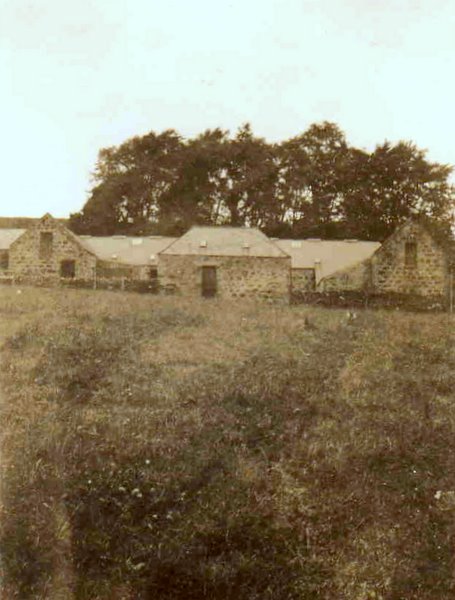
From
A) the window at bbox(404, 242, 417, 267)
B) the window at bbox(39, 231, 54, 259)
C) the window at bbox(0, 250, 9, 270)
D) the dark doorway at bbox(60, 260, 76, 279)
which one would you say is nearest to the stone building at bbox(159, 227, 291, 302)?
the dark doorway at bbox(60, 260, 76, 279)

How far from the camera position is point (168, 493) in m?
7.16

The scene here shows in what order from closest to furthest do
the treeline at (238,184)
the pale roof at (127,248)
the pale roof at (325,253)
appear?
1. the pale roof at (325,253)
2. the pale roof at (127,248)
3. the treeline at (238,184)

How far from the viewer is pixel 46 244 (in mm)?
33625

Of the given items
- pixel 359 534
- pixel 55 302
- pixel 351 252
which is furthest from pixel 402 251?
pixel 359 534

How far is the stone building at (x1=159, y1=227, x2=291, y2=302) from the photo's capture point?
31562mm

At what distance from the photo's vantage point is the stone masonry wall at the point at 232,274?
31547mm

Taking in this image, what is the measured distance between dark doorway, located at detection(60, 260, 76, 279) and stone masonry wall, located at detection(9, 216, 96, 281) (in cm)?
18

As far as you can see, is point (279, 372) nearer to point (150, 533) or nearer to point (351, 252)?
point (150, 533)

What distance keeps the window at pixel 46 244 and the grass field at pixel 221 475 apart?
22.3 m

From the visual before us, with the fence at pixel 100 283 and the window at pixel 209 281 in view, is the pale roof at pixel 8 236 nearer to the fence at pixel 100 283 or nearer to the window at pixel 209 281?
the fence at pixel 100 283

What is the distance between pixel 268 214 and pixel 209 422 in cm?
4493

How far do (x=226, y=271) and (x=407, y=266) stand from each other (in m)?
8.80

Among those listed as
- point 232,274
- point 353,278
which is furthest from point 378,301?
point 232,274

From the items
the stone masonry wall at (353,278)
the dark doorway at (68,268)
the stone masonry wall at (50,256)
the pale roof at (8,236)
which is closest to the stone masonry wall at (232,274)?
the stone masonry wall at (353,278)
